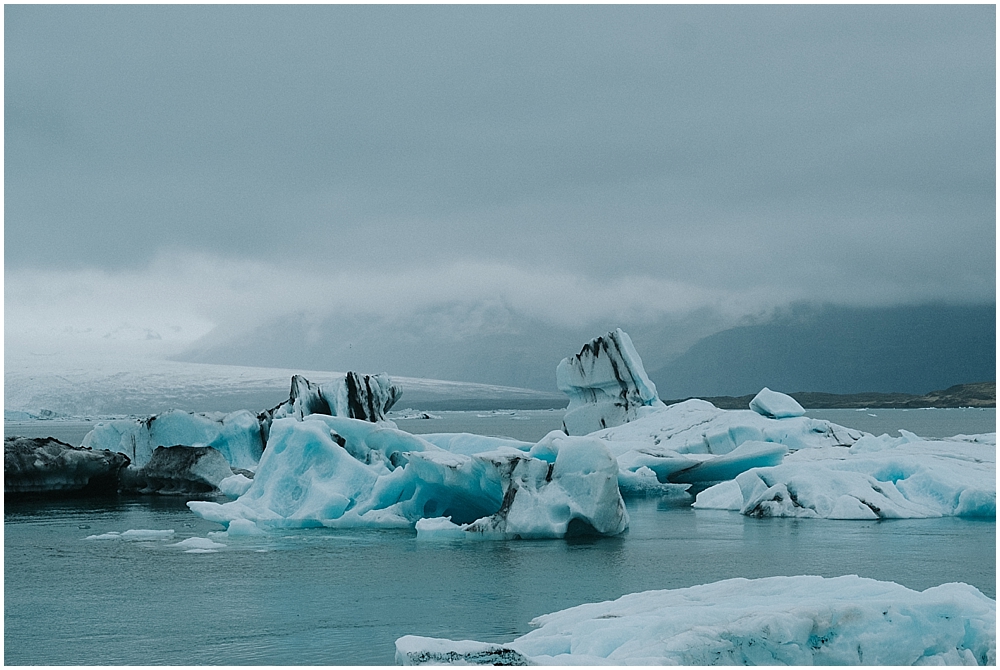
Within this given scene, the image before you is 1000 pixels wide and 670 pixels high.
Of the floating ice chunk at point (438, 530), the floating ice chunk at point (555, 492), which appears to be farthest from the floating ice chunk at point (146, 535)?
the floating ice chunk at point (555, 492)

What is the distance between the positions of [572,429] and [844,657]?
2301cm

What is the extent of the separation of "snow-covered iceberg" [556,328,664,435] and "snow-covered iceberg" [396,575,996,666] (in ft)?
68.6

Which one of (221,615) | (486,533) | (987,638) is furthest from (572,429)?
(987,638)

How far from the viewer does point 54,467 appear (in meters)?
21.2

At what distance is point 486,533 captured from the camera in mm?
13117

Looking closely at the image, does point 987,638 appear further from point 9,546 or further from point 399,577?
point 9,546

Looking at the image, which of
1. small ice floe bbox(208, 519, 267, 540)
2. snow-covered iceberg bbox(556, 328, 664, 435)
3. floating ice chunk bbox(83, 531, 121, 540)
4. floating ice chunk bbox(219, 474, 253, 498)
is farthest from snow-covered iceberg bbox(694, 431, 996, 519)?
snow-covered iceberg bbox(556, 328, 664, 435)

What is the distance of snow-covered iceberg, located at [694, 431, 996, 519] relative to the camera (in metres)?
14.8

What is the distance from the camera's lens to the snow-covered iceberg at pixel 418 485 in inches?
516

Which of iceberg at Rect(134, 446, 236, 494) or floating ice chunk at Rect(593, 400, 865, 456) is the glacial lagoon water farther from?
floating ice chunk at Rect(593, 400, 865, 456)

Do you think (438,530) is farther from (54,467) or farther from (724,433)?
(54,467)

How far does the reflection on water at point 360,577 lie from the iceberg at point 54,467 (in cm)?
579

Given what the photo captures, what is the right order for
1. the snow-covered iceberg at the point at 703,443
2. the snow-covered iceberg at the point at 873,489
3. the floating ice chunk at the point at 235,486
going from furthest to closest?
the snow-covered iceberg at the point at 703,443 < the floating ice chunk at the point at 235,486 < the snow-covered iceberg at the point at 873,489

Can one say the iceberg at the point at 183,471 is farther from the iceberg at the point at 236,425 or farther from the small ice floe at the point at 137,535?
the small ice floe at the point at 137,535
